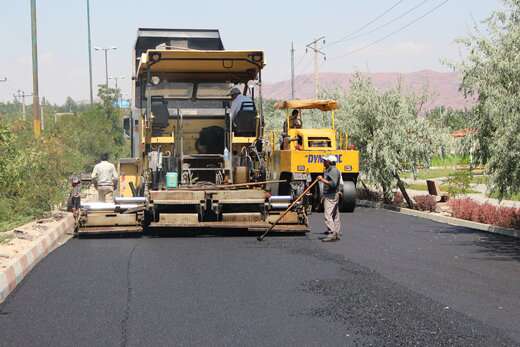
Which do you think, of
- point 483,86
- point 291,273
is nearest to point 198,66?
point 483,86

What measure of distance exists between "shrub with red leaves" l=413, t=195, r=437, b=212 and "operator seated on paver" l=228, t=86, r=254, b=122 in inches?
294

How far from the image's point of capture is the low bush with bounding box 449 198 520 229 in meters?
16.6

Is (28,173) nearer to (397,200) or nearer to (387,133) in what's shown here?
(387,133)

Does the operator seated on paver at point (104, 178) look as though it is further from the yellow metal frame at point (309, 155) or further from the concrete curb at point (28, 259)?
the yellow metal frame at point (309, 155)

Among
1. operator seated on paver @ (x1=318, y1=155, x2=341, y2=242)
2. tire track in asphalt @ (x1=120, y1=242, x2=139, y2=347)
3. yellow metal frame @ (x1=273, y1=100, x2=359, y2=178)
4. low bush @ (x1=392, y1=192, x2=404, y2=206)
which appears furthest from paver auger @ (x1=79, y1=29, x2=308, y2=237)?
low bush @ (x1=392, y1=192, x2=404, y2=206)

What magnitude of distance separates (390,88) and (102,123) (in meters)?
27.9

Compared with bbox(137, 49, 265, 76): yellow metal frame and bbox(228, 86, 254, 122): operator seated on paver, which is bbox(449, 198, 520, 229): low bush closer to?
bbox(228, 86, 254, 122): operator seated on paver

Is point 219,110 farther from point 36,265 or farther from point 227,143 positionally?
point 36,265

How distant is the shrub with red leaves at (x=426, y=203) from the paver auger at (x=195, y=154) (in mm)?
6956

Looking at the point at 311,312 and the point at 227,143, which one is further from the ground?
the point at 227,143

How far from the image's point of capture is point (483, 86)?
46.7ft

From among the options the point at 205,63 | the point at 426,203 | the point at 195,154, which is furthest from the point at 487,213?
the point at 205,63

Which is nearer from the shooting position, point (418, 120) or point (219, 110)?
point (219, 110)

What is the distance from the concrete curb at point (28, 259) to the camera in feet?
31.7
